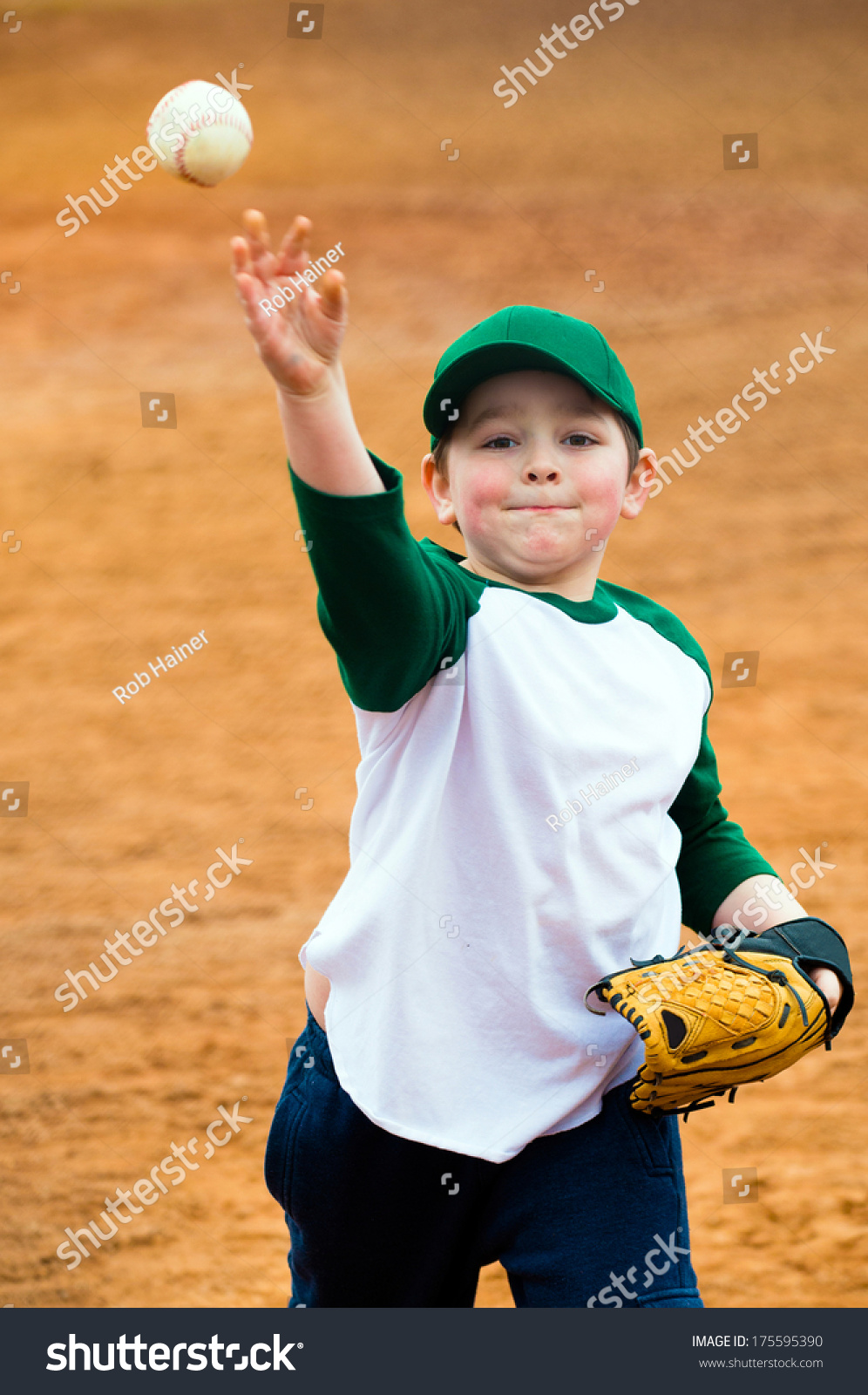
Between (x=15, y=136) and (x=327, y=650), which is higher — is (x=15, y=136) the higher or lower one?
the higher one

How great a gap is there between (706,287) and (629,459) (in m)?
11.3

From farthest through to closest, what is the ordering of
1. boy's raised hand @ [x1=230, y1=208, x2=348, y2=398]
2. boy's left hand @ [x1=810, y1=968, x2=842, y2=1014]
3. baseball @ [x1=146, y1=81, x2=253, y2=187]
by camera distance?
baseball @ [x1=146, y1=81, x2=253, y2=187] → boy's left hand @ [x1=810, y1=968, x2=842, y2=1014] → boy's raised hand @ [x1=230, y1=208, x2=348, y2=398]

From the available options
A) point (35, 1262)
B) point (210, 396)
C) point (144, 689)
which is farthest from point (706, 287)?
point (35, 1262)

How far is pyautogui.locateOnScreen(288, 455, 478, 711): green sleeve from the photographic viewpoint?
126 centimetres

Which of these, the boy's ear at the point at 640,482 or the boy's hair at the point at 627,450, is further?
the boy's ear at the point at 640,482

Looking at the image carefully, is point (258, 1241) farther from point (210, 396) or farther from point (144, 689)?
point (210, 396)

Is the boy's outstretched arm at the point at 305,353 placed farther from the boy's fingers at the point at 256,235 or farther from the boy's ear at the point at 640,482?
the boy's ear at the point at 640,482

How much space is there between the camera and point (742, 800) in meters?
5.90

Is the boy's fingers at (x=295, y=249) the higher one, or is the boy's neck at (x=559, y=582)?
the boy's fingers at (x=295, y=249)

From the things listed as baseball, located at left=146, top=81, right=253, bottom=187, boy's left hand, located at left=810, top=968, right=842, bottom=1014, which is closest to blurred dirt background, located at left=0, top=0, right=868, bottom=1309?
boy's left hand, located at left=810, top=968, right=842, bottom=1014

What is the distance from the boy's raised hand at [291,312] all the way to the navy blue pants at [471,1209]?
92 centimetres

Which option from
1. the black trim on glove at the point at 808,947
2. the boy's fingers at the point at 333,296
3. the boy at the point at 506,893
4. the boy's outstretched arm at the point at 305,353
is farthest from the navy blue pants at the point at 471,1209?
the boy's fingers at the point at 333,296

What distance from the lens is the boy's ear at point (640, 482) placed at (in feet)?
5.83

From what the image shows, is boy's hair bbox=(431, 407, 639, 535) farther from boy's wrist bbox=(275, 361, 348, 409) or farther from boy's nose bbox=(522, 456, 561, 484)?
boy's wrist bbox=(275, 361, 348, 409)
